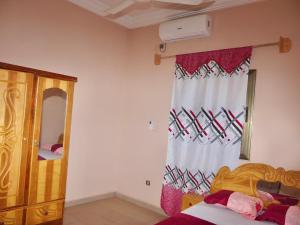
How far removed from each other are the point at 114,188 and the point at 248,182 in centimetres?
229

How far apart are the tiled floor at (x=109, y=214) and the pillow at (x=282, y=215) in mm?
1518

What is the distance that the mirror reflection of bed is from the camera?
8.95ft

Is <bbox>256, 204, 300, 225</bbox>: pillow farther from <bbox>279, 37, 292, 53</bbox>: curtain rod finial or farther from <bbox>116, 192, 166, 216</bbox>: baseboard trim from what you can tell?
<bbox>116, 192, 166, 216</bbox>: baseboard trim

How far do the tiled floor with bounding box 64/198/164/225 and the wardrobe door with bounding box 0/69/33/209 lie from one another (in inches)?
32.7

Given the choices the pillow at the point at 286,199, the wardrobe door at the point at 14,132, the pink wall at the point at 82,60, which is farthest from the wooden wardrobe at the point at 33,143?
the pillow at the point at 286,199

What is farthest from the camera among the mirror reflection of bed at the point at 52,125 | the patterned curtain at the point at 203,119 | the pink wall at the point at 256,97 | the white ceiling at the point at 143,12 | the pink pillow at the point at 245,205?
the white ceiling at the point at 143,12

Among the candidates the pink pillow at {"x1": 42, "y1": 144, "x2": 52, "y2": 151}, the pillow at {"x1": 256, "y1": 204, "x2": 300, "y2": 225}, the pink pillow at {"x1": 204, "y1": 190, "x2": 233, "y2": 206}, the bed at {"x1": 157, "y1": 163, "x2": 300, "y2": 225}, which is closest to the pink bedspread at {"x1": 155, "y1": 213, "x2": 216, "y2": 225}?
the bed at {"x1": 157, "y1": 163, "x2": 300, "y2": 225}

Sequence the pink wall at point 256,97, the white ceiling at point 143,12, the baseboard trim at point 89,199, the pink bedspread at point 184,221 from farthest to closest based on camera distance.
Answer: the baseboard trim at point 89,199
the white ceiling at point 143,12
the pink wall at point 256,97
the pink bedspread at point 184,221

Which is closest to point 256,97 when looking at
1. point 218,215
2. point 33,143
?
point 218,215

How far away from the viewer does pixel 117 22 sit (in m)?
3.97

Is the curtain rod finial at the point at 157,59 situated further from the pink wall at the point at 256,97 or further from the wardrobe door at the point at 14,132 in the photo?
the wardrobe door at the point at 14,132

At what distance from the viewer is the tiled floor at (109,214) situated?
3.12 meters

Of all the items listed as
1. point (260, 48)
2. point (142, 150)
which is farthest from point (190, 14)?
point (142, 150)

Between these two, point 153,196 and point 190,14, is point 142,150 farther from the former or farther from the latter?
point 190,14
